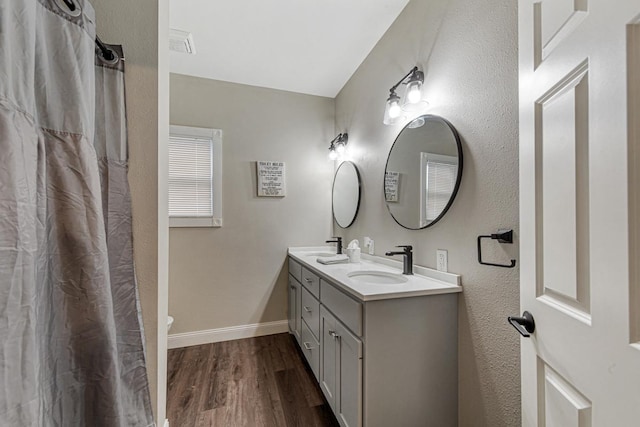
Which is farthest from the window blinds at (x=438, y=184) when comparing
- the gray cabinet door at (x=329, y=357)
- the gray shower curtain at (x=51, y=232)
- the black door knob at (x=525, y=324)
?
the gray shower curtain at (x=51, y=232)

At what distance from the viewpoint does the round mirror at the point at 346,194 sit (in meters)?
2.47

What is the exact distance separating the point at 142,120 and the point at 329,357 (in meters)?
1.55

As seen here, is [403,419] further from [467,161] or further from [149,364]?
[467,161]

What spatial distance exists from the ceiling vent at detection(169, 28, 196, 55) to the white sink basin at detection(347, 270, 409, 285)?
2.14 meters

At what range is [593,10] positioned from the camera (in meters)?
0.55

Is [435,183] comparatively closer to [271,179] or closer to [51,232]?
[51,232]

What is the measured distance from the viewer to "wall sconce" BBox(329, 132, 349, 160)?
8.68 ft

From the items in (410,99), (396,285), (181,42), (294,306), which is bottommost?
(294,306)

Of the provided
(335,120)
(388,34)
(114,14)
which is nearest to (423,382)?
(114,14)

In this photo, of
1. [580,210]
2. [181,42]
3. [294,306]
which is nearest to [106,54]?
[181,42]

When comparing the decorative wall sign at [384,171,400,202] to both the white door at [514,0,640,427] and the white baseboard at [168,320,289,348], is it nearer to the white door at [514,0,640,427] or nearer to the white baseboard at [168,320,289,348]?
the white door at [514,0,640,427]

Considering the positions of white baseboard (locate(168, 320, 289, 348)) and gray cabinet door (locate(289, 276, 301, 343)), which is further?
white baseboard (locate(168, 320, 289, 348))

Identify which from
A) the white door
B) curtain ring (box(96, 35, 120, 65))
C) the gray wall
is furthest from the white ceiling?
the white door

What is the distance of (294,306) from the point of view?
98.7 inches
